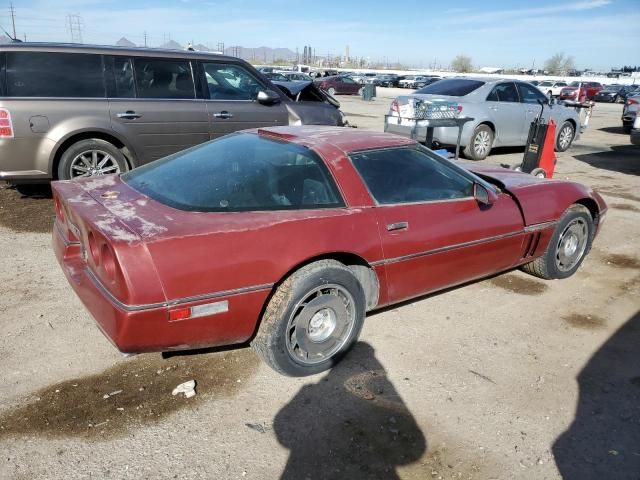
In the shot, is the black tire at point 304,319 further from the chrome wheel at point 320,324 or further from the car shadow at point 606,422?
the car shadow at point 606,422

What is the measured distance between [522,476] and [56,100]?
18.3 ft

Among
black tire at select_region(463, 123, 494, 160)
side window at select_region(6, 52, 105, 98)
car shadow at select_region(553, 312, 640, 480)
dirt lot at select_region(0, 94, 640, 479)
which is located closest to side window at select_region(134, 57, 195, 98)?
side window at select_region(6, 52, 105, 98)

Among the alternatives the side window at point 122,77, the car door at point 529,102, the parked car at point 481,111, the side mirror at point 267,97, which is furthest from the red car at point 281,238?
the car door at point 529,102

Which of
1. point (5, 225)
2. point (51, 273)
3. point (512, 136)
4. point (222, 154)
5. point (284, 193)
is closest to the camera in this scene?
point (284, 193)

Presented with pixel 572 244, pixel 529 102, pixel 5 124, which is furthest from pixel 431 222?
pixel 529 102

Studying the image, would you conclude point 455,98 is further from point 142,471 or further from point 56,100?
point 142,471

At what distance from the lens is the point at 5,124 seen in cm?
529

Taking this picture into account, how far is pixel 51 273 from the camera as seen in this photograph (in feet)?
13.8

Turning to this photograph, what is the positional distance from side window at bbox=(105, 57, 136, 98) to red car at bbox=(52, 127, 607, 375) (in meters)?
2.92

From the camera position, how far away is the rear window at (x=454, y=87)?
998 centimetres

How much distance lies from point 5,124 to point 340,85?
30.3m

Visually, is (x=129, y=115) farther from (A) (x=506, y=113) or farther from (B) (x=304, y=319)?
(A) (x=506, y=113)

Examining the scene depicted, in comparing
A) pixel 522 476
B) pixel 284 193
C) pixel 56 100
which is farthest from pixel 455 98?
pixel 522 476

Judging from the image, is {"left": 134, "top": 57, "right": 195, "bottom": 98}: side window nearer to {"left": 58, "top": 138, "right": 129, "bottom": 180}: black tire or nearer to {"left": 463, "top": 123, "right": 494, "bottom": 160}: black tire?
{"left": 58, "top": 138, "right": 129, "bottom": 180}: black tire
